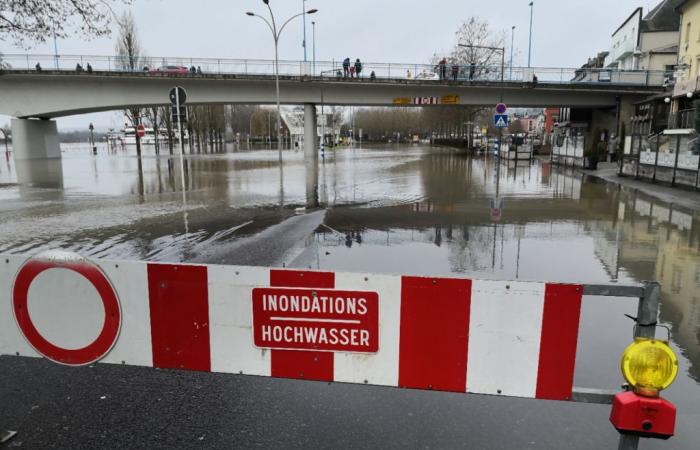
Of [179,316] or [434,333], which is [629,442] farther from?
[179,316]

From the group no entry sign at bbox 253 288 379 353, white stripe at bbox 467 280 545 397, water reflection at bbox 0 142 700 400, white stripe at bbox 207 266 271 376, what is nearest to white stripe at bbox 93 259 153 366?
white stripe at bbox 207 266 271 376

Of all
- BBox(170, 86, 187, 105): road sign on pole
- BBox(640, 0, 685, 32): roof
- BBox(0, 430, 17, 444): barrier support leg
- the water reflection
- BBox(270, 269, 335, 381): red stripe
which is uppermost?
BBox(640, 0, 685, 32): roof

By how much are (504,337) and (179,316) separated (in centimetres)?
197

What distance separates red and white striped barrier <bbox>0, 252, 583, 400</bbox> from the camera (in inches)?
111

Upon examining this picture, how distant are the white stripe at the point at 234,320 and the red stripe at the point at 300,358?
0.06m

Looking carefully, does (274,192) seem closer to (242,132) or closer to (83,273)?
(83,273)

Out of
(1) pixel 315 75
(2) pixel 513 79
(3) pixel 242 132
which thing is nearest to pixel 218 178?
(1) pixel 315 75

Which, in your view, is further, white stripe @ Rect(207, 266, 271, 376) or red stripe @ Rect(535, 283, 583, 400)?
white stripe @ Rect(207, 266, 271, 376)

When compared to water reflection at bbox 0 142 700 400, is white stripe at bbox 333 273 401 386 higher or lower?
higher

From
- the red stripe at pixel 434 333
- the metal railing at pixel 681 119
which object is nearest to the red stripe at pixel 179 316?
the red stripe at pixel 434 333

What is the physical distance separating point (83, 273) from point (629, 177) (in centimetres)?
2667

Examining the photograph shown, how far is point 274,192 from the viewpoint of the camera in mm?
19250

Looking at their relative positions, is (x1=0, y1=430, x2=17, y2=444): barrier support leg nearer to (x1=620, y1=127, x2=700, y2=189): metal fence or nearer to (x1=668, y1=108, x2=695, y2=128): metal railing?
(x1=620, y1=127, x2=700, y2=189): metal fence

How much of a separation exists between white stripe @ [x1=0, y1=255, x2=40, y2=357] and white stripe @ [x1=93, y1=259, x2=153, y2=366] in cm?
52
